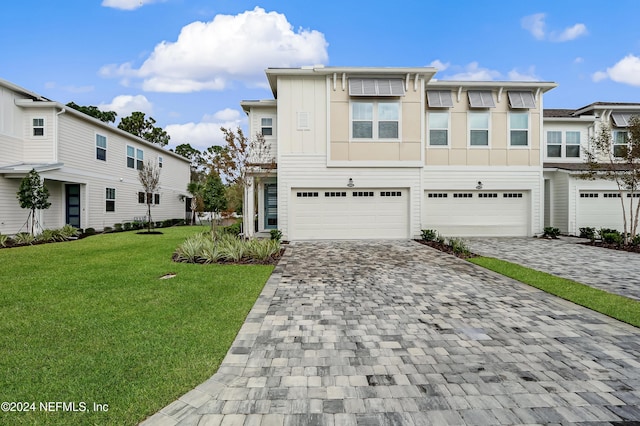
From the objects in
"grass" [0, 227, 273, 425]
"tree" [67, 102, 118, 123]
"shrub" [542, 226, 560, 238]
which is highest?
"tree" [67, 102, 118, 123]

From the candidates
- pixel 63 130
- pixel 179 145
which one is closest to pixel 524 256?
pixel 63 130

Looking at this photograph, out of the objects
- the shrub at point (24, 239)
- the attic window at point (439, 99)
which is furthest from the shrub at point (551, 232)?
the shrub at point (24, 239)

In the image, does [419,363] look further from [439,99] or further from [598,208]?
[598,208]

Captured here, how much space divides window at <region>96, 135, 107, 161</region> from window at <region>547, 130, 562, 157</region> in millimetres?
24317

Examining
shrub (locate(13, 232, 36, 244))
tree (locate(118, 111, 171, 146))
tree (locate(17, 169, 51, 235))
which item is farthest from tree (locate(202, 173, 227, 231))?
tree (locate(118, 111, 171, 146))

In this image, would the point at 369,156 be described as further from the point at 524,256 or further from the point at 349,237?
the point at 524,256

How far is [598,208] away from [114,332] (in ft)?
63.5

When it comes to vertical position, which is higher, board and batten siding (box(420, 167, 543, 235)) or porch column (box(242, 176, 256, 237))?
board and batten siding (box(420, 167, 543, 235))

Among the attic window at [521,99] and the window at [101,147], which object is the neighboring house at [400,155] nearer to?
the attic window at [521,99]

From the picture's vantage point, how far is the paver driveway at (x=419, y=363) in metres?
2.51

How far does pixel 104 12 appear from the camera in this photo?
1224cm

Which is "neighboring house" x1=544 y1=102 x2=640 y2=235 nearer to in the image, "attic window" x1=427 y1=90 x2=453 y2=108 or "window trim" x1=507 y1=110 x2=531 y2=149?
"window trim" x1=507 y1=110 x2=531 y2=149

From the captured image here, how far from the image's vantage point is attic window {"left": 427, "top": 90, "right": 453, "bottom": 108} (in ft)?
44.0

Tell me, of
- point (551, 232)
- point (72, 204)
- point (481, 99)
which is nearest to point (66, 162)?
point (72, 204)
